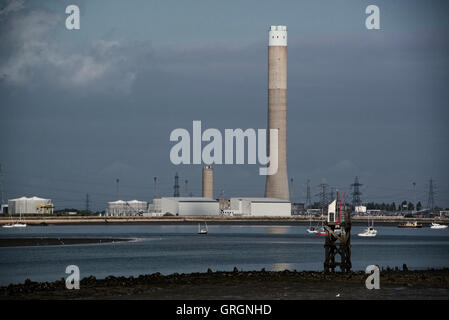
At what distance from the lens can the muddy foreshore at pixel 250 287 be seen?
129ft

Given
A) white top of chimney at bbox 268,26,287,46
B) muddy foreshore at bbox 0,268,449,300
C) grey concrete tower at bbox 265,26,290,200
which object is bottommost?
muddy foreshore at bbox 0,268,449,300

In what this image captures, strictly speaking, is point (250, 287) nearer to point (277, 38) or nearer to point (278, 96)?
point (278, 96)

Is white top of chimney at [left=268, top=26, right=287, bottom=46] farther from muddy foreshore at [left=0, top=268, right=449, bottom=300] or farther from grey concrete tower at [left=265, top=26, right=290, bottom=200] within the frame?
muddy foreshore at [left=0, top=268, right=449, bottom=300]

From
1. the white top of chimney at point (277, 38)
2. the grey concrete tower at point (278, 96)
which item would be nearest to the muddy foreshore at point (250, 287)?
the grey concrete tower at point (278, 96)

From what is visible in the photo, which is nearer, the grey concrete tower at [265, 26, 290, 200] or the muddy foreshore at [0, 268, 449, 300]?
the muddy foreshore at [0, 268, 449, 300]

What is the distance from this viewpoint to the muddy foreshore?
39.5 meters

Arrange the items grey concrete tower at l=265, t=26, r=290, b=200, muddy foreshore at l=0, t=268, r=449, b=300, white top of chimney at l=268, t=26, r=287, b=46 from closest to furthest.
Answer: muddy foreshore at l=0, t=268, r=449, b=300 → grey concrete tower at l=265, t=26, r=290, b=200 → white top of chimney at l=268, t=26, r=287, b=46

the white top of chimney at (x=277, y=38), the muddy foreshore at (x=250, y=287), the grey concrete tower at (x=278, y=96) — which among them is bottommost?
the muddy foreshore at (x=250, y=287)

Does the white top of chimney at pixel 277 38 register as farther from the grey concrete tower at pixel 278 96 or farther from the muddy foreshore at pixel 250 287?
the muddy foreshore at pixel 250 287

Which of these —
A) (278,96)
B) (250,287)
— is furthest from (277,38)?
(250,287)

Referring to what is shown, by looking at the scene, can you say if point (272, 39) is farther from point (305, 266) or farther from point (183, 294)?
point (183, 294)

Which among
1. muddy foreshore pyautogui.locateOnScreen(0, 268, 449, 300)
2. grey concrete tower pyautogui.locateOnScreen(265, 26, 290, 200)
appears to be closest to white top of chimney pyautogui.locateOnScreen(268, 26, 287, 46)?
grey concrete tower pyautogui.locateOnScreen(265, 26, 290, 200)
